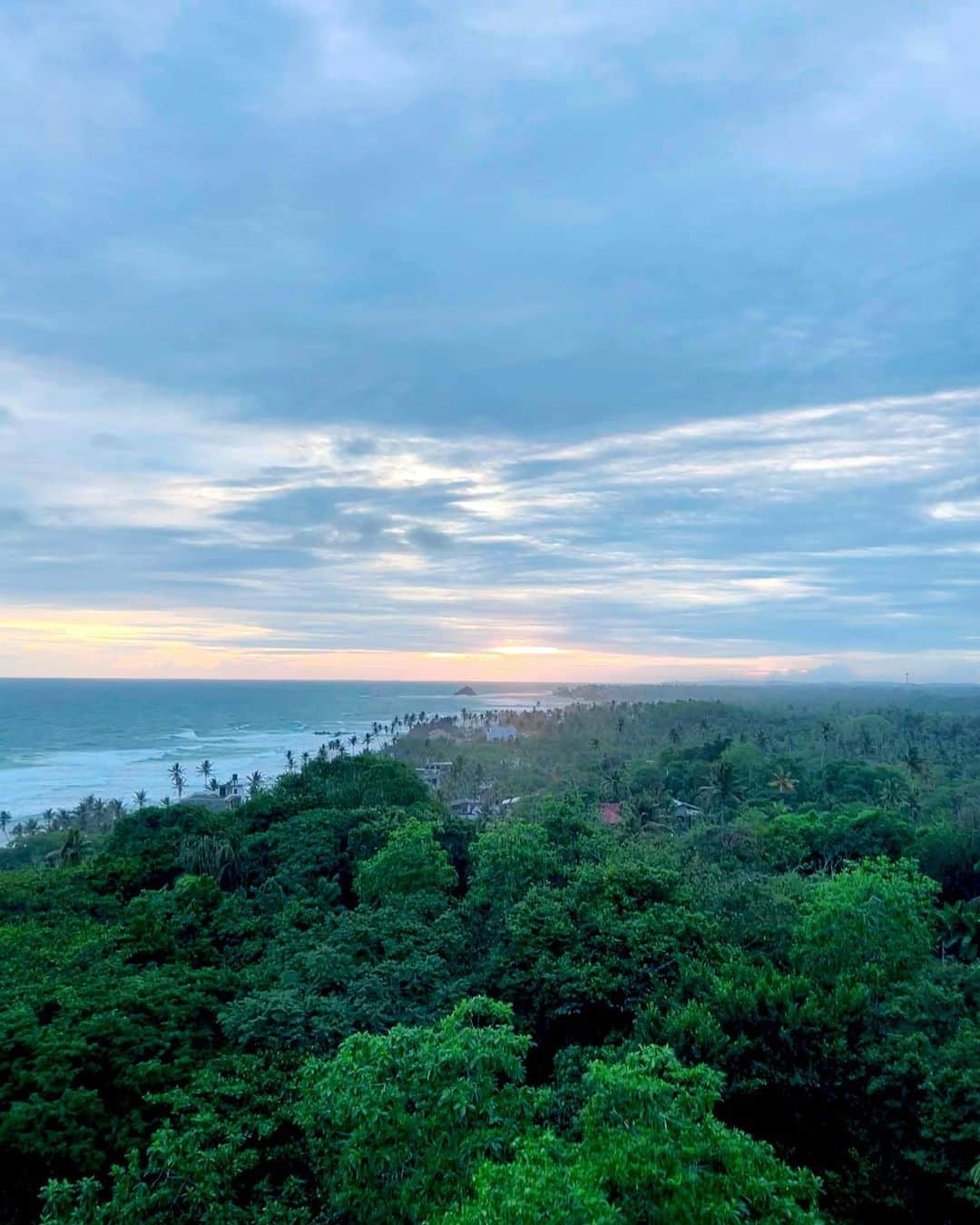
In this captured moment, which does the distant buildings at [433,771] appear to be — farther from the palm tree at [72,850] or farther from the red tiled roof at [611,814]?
the palm tree at [72,850]

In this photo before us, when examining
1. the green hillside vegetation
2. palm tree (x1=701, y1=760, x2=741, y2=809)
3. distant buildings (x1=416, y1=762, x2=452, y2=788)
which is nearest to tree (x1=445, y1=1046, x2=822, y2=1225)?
the green hillside vegetation

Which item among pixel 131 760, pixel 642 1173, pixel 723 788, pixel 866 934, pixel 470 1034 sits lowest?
pixel 131 760

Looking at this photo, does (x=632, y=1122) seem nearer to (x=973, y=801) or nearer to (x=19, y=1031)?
(x=19, y=1031)

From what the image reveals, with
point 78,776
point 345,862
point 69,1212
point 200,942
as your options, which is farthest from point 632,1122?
point 78,776

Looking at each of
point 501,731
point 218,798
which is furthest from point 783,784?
point 501,731

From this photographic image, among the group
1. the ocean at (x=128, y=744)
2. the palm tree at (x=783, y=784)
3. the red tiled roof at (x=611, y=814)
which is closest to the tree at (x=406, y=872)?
the red tiled roof at (x=611, y=814)

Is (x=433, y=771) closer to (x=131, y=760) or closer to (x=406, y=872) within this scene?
(x=131, y=760)

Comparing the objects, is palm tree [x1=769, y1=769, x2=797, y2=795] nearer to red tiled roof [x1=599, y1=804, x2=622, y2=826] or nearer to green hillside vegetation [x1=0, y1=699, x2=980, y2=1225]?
red tiled roof [x1=599, y1=804, x2=622, y2=826]
